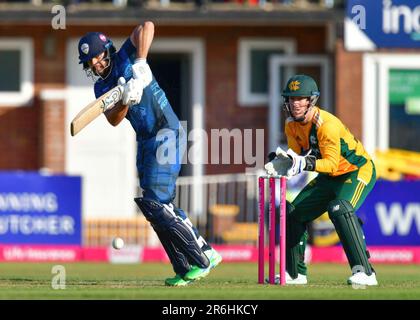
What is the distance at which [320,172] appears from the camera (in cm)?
1075

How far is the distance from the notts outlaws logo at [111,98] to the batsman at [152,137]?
0.41ft

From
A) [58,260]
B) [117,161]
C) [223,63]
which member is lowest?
[58,260]

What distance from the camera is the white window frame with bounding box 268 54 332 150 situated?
72.4 ft

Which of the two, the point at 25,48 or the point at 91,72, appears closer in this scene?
the point at 91,72

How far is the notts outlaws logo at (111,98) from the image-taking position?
10500 mm

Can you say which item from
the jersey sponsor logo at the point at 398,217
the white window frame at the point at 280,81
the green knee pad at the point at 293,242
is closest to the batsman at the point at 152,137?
the green knee pad at the point at 293,242

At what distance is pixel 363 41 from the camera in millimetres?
21359

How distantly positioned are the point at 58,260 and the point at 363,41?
5.87 m

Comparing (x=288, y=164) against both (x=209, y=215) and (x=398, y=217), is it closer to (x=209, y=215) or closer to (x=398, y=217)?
(x=398, y=217)

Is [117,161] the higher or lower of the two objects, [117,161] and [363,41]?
the lower

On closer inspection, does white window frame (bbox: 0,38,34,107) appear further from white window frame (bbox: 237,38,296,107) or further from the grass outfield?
the grass outfield

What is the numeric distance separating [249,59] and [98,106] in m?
12.2
